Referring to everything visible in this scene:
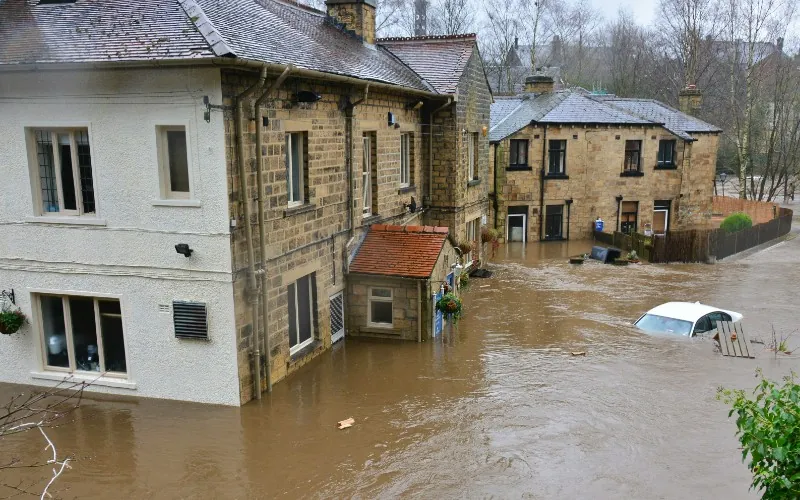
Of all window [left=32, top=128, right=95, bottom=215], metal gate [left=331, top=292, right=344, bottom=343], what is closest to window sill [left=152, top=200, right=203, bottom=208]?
window [left=32, top=128, right=95, bottom=215]

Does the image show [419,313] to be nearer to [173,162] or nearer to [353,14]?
[173,162]

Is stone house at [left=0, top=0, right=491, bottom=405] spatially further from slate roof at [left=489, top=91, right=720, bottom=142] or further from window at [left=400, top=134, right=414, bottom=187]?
Answer: slate roof at [left=489, top=91, right=720, bottom=142]

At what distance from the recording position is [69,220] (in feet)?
38.1

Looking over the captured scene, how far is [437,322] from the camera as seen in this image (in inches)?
622

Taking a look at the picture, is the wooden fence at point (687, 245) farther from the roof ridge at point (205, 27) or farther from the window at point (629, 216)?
the roof ridge at point (205, 27)

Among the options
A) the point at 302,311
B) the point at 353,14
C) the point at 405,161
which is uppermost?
the point at 353,14

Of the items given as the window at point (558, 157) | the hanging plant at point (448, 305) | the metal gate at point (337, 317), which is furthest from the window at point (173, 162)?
the window at point (558, 157)

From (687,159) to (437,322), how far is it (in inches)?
845

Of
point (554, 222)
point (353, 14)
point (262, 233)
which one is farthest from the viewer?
point (554, 222)

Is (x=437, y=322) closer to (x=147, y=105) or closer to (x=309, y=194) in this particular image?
(x=309, y=194)

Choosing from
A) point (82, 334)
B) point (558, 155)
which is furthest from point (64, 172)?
point (558, 155)

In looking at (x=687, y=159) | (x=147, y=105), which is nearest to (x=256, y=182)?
(x=147, y=105)

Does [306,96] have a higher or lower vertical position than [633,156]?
higher

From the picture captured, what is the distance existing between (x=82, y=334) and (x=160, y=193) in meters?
3.31
